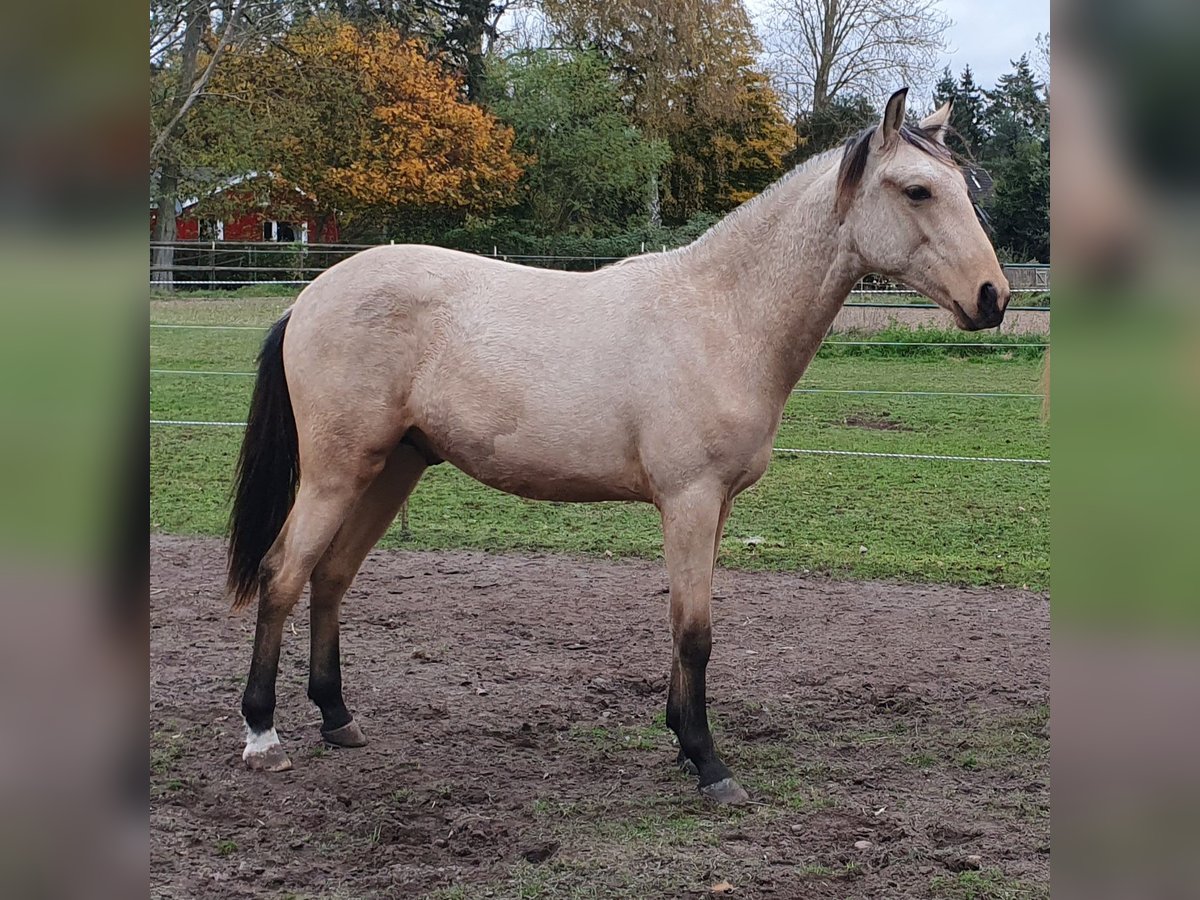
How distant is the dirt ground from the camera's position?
105 inches

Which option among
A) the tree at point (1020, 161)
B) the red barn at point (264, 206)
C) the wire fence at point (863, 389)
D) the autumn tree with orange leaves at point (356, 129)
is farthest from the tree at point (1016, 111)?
the red barn at point (264, 206)

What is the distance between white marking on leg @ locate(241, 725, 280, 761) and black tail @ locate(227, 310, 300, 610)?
19.2 inches

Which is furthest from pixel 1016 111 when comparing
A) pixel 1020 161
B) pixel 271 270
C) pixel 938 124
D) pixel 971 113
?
pixel 938 124

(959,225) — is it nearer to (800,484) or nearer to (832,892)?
(832,892)

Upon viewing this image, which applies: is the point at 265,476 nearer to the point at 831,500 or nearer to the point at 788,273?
the point at 788,273

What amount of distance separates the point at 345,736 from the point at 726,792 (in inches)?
52.7

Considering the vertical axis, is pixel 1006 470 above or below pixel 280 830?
above

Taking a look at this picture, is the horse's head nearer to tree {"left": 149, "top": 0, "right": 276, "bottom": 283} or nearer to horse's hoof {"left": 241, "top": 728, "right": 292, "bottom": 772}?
horse's hoof {"left": 241, "top": 728, "right": 292, "bottom": 772}

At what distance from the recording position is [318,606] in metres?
3.67
